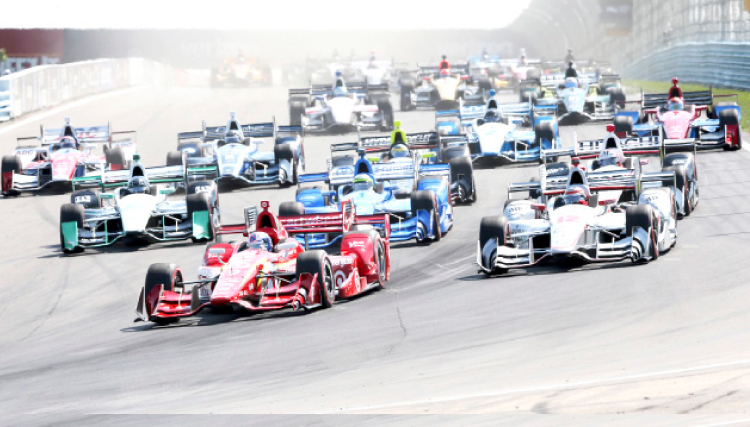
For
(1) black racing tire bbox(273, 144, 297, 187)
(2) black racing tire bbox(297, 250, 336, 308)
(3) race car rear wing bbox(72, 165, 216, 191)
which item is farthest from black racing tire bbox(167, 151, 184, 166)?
(2) black racing tire bbox(297, 250, 336, 308)

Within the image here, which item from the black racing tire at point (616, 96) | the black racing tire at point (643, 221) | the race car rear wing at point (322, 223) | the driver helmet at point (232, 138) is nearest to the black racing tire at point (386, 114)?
the black racing tire at point (616, 96)

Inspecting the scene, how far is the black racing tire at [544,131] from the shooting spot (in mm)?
30969

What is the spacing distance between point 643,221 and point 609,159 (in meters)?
5.27

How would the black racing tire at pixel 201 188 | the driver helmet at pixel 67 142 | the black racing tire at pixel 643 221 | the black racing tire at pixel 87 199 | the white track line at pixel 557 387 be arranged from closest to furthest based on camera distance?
the white track line at pixel 557 387
the black racing tire at pixel 643 221
the black racing tire at pixel 201 188
the black racing tire at pixel 87 199
the driver helmet at pixel 67 142

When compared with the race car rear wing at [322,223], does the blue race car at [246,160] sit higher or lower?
higher

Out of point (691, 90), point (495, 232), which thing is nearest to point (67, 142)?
point (495, 232)

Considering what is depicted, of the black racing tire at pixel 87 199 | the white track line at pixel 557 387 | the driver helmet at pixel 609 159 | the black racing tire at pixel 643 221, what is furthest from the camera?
the black racing tire at pixel 87 199

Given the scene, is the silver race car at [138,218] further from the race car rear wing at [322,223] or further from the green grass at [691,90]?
the green grass at [691,90]

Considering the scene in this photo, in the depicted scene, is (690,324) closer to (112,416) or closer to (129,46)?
(112,416)

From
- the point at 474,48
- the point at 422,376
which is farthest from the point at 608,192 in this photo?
the point at 474,48

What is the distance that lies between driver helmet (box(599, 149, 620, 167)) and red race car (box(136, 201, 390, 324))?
19.5 feet

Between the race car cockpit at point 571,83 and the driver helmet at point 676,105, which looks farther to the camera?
the race car cockpit at point 571,83

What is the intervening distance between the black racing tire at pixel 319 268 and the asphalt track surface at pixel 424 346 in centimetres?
30

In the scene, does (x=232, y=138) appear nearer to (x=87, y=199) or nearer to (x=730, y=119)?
(x=87, y=199)
